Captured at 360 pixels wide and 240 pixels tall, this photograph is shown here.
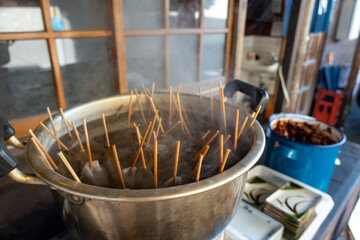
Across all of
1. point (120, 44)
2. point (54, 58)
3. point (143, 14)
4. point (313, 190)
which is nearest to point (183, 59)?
point (143, 14)

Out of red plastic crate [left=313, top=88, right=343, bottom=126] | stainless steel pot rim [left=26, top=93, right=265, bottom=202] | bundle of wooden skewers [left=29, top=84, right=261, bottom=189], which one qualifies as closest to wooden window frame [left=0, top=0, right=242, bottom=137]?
bundle of wooden skewers [left=29, top=84, right=261, bottom=189]

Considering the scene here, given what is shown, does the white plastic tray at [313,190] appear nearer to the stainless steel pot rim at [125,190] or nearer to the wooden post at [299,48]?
the stainless steel pot rim at [125,190]

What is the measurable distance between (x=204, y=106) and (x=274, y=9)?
109 inches

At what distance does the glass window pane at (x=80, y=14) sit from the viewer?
129cm

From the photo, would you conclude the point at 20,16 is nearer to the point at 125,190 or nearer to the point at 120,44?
the point at 120,44

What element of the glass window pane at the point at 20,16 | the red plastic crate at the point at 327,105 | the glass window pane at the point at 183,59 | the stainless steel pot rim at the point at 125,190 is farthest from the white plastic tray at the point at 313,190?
the red plastic crate at the point at 327,105

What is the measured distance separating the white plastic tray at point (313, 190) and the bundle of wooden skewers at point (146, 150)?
447mm

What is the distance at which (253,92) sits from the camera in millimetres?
854

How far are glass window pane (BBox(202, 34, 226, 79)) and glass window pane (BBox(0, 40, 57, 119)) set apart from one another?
128 centimetres

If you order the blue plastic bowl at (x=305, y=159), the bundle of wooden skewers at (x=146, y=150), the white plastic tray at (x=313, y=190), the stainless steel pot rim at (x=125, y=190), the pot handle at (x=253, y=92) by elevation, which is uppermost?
the pot handle at (x=253, y=92)

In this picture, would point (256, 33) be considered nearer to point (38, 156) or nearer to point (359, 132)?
point (359, 132)

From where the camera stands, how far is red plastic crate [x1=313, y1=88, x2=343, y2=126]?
3.76 metres

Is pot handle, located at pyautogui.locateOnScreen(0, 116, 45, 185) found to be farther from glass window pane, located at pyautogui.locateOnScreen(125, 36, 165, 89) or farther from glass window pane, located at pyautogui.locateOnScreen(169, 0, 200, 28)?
glass window pane, located at pyautogui.locateOnScreen(169, 0, 200, 28)

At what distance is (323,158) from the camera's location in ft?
3.48
